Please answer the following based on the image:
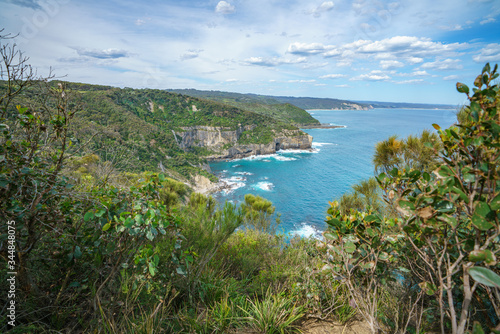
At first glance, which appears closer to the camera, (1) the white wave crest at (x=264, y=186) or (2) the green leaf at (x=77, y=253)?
(2) the green leaf at (x=77, y=253)

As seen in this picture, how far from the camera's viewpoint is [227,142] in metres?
74.3

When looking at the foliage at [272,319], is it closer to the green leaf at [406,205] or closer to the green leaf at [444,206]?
the green leaf at [406,205]

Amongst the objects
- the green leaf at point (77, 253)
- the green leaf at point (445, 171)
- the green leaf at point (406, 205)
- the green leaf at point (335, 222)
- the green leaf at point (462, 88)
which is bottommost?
the green leaf at point (77, 253)

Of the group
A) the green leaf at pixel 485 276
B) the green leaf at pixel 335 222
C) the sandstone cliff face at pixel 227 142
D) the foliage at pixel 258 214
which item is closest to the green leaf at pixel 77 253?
the green leaf at pixel 335 222

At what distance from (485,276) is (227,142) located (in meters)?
74.2

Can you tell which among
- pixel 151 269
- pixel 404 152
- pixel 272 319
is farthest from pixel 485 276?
pixel 404 152

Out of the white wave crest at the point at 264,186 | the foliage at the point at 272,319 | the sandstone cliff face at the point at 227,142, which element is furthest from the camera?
the sandstone cliff face at the point at 227,142

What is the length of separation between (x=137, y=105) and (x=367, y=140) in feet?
242

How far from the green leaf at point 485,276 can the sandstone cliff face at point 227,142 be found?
2773 inches

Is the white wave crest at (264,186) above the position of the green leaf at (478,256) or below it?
below

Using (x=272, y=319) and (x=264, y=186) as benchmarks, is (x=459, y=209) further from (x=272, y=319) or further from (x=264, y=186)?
(x=264, y=186)

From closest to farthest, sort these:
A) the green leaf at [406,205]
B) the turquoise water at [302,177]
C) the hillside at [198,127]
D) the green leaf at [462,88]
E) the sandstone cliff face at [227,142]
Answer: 1. the green leaf at [462,88]
2. the green leaf at [406,205]
3. the turquoise water at [302,177]
4. the hillside at [198,127]
5. the sandstone cliff face at [227,142]

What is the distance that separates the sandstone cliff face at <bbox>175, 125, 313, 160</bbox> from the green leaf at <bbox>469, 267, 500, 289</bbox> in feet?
231

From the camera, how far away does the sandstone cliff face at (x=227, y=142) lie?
237ft
